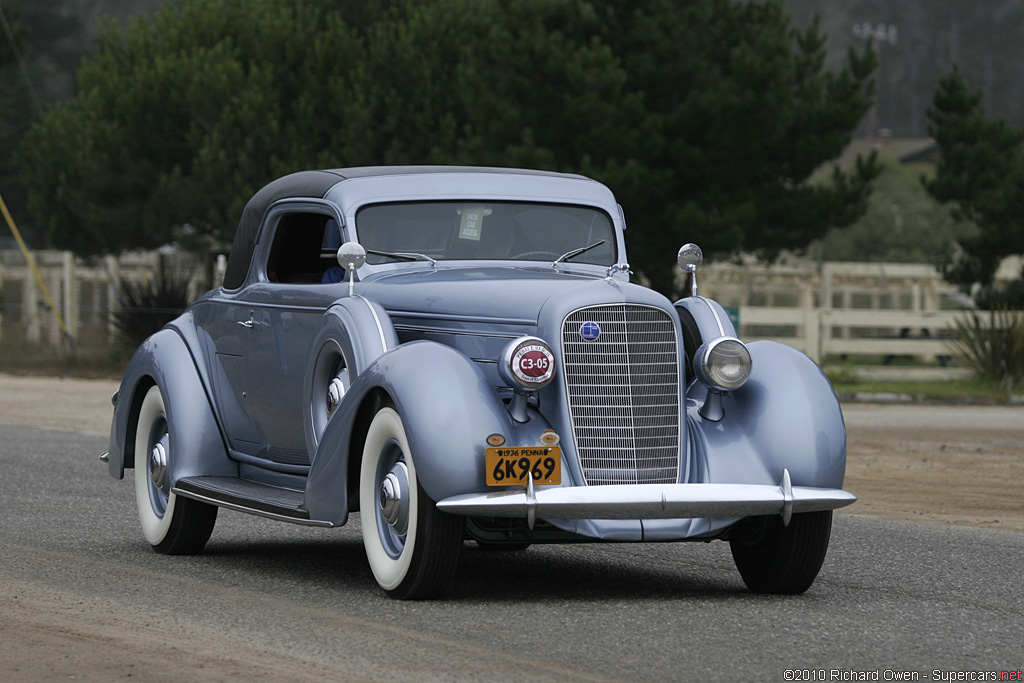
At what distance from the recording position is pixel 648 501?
6.67 metres

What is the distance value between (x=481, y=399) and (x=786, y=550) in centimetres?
161

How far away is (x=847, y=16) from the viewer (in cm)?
16838

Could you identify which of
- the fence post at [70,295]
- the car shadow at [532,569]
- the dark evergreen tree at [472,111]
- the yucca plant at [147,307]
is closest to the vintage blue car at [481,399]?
the car shadow at [532,569]

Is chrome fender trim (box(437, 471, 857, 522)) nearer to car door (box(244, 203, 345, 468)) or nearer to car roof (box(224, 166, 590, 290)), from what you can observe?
car door (box(244, 203, 345, 468))

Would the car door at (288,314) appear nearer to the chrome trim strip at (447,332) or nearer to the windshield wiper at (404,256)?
the windshield wiper at (404,256)

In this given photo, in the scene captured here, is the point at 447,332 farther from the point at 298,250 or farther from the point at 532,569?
the point at 298,250

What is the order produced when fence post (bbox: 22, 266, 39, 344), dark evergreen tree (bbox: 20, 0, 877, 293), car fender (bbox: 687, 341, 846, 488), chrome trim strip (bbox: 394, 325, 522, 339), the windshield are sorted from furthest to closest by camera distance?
fence post (bbox: 22, 266, 39, 344)
dark evergreen tree (bbox: 20, 0, 877, 293)
the windshield
chrome trim strip (bbox: 394, 325, 522, 339)
car fender (bbox: 687, 341, 846, 488)

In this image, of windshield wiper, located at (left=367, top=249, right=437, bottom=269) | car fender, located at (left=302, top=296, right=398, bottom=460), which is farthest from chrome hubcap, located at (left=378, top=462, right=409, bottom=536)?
windshield wiper, located at (left=367, top=249, right=437, bottom=269)

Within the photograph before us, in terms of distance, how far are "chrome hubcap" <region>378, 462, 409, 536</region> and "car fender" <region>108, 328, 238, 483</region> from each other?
6.83 ft

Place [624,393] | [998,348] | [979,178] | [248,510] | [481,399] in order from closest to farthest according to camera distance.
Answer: [481,399] → [624,393] → [248,510] → [998,348] → [979,178]

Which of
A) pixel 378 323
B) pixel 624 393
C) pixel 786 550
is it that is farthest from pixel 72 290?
pixel 786 550

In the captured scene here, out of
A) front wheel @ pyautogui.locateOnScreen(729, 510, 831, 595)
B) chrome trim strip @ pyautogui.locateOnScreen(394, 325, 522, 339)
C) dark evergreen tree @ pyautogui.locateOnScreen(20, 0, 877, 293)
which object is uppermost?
dark evergreen tree @ pyautogui.locateOnScreen(20, 0, 877, 293)

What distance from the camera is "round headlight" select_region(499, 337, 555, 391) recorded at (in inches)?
271

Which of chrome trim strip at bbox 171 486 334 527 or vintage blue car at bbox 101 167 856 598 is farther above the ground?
vintage blue car at bbox 101 167 856 598
